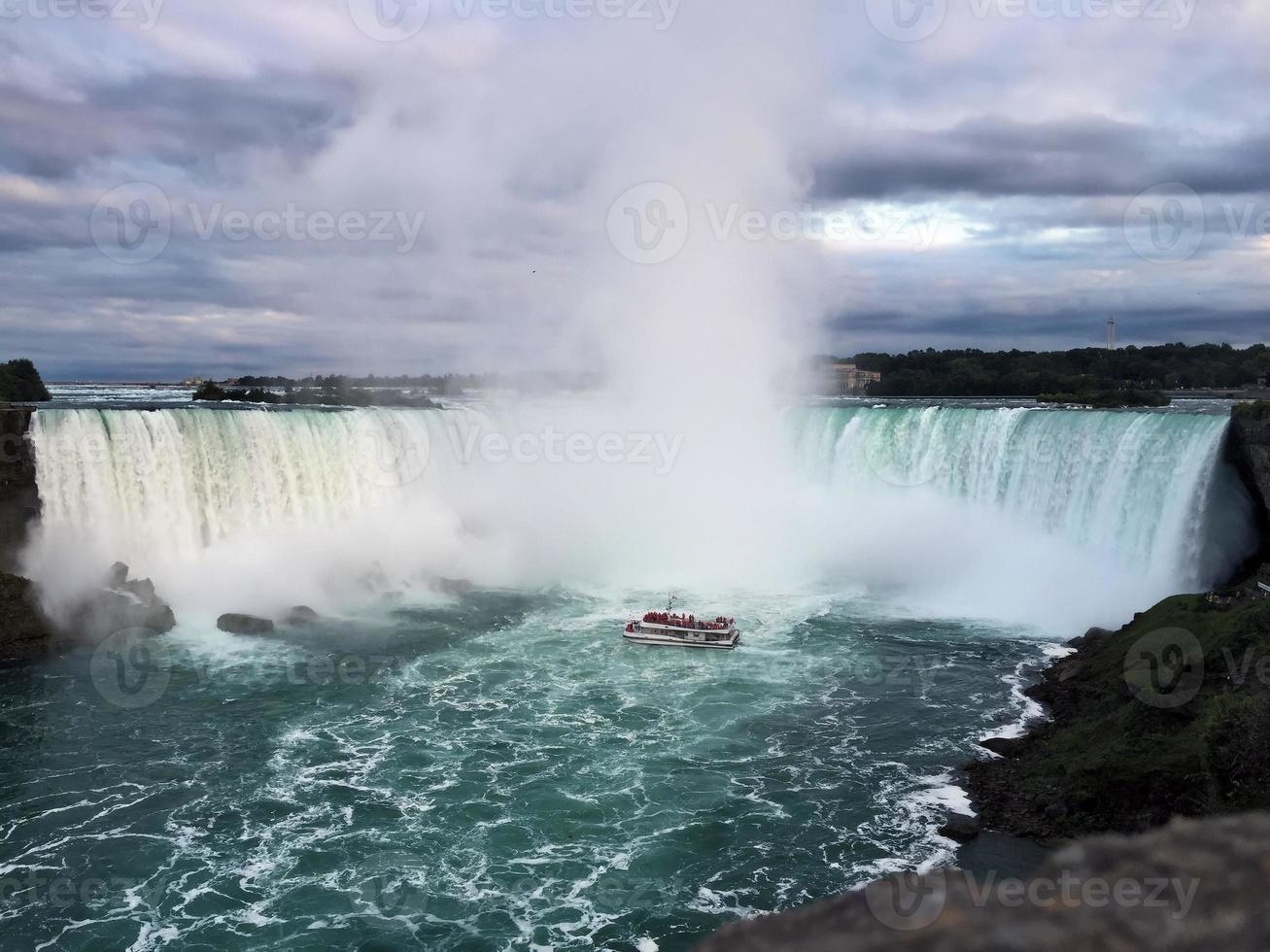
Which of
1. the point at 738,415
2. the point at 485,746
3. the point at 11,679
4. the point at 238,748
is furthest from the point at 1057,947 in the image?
the point at 738,415

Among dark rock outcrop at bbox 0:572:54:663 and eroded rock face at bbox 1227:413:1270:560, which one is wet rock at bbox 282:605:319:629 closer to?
dark rock outcrop at bbox 0:572:54:663

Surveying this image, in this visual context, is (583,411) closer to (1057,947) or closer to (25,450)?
(25,450)
